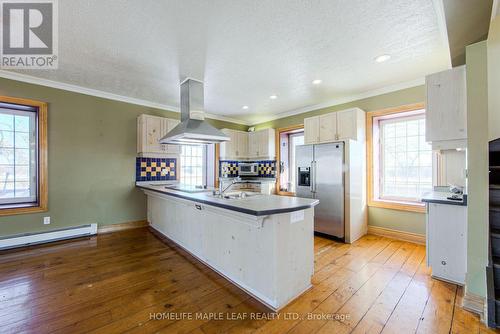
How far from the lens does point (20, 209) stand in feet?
10.2

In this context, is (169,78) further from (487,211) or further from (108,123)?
(487,211)

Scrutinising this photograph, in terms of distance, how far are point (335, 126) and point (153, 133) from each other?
3.37 metres

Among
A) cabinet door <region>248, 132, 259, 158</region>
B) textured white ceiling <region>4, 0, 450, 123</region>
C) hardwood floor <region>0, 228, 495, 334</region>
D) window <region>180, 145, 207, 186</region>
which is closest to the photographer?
hardwood floor <region>0, 228, 495, 334</region>

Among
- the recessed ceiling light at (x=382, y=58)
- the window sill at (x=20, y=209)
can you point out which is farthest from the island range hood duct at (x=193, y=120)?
the window sill at (x=20, y=209)

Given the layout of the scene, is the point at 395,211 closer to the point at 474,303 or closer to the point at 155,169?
the point at 474,303

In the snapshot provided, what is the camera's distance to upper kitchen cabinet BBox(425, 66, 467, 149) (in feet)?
6.98

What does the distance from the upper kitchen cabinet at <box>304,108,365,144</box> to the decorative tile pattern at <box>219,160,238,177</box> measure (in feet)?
7.47

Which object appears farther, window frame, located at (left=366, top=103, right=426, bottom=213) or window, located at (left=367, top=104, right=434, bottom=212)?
window frame, located at (left=366, top=103, right=426, bottom=213)

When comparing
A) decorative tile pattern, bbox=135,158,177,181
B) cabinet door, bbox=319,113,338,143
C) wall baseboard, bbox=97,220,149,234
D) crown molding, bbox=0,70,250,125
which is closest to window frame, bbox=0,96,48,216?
crown molding, bbox=0,70,250,125

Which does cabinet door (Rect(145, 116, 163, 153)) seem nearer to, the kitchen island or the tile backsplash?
the tile backsplash

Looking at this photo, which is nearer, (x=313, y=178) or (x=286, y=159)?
(x=313, y=178)

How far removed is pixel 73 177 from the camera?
355 cm

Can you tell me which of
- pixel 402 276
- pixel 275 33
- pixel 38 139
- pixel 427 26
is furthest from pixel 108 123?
pixel 402 276

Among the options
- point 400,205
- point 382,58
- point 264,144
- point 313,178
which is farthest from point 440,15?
point 264,144
